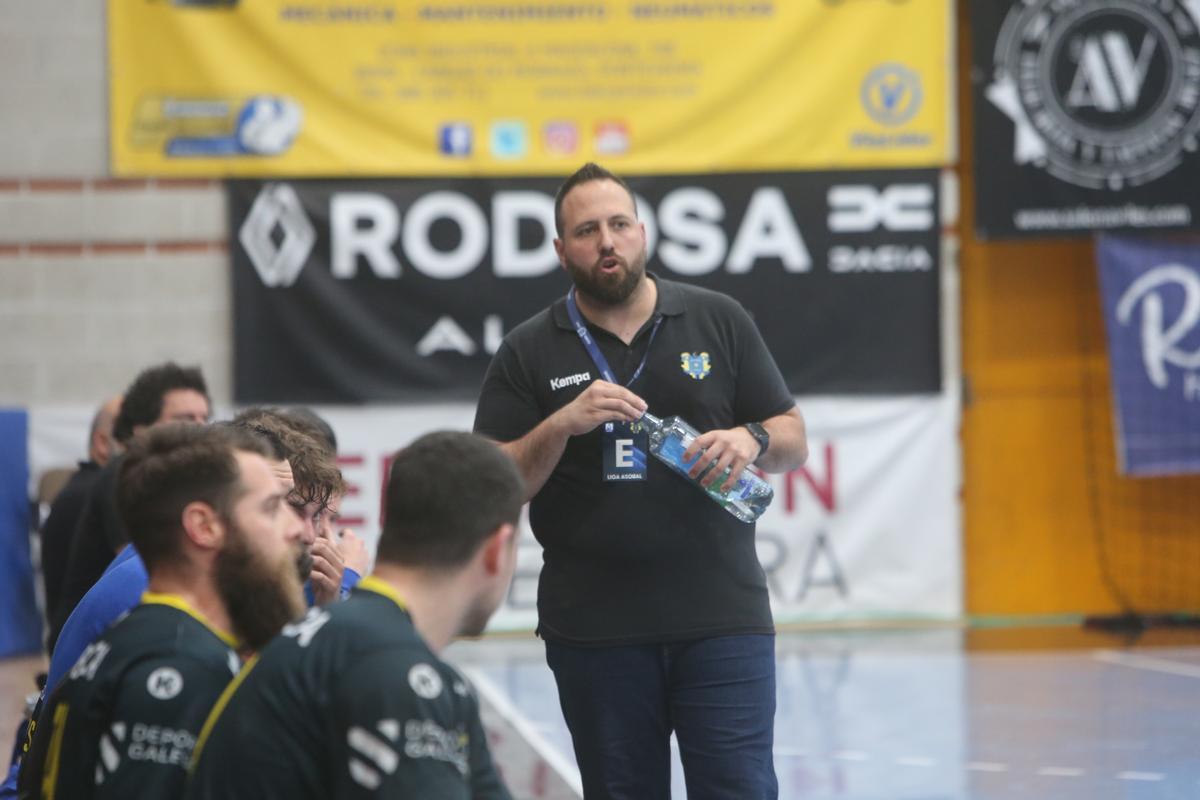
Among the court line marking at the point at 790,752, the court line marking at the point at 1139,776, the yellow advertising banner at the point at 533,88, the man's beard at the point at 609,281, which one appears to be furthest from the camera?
the yellow advertising banner at the point at 533,88

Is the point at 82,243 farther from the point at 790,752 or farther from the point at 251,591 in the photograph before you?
the point at 251,591

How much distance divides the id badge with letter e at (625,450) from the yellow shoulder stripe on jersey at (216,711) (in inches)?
61.9

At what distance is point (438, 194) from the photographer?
412 inches

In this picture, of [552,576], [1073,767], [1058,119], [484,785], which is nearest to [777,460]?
[552,576]

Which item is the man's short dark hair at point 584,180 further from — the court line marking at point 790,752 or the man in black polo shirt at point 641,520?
the court line marking at point 790,752

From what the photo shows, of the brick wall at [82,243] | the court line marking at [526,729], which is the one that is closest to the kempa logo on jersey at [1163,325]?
the court line marking at [526,729]

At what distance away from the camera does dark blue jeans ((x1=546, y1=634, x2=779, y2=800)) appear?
12.6 feet

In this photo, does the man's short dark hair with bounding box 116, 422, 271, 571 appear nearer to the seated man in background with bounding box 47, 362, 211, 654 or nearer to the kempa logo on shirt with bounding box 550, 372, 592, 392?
the kempa logo on shirt with bounding box 550, 372, 592, 392

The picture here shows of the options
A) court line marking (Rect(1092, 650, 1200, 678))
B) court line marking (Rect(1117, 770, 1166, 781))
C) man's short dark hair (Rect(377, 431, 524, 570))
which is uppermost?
man's short dark hair (Rect(377, 431, 524, 570))

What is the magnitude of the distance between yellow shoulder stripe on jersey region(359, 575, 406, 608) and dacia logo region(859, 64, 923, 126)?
862cm

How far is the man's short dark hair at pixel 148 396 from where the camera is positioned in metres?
5.18

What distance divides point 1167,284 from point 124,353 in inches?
264

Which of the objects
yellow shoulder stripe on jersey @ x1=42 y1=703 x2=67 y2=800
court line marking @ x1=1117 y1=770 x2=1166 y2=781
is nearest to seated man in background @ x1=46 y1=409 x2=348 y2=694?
yellow shoulder stripe on jersey @ x1=42 y1=703 x2=67 y2=800

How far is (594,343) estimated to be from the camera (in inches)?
158
